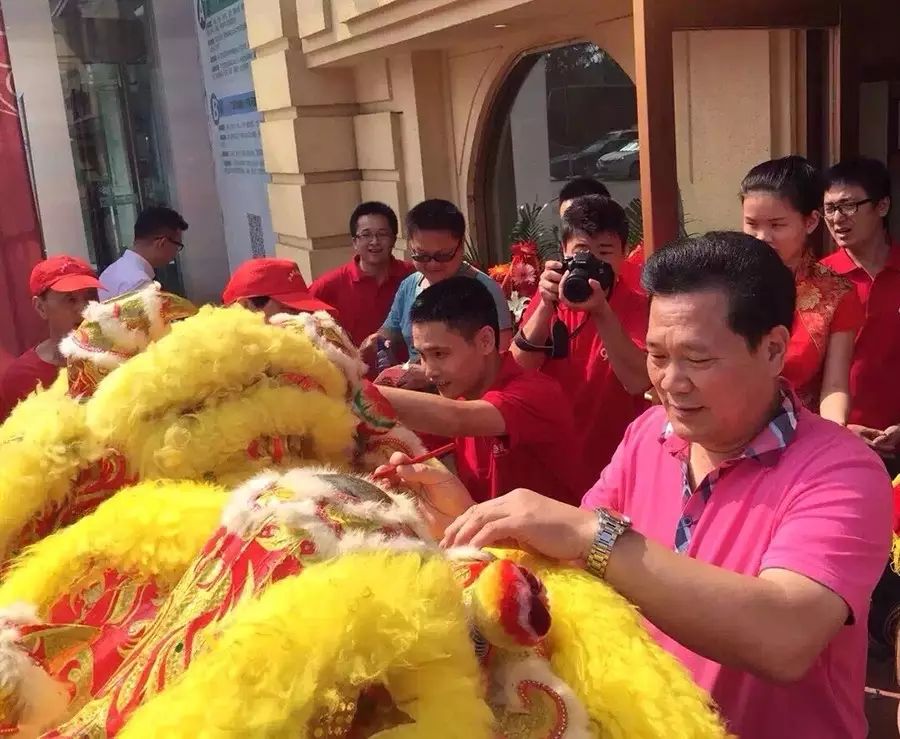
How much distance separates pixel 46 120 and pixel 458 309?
16.7 feet

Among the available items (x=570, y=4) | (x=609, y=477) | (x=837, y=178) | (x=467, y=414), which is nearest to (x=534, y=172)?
(x=570, y=4)

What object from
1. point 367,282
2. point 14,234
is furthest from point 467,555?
point 14,234

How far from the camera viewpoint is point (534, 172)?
4.80 m

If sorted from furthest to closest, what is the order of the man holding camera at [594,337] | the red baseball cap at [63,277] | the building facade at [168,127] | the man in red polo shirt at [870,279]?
the building facade at [168,127] → the red baseball cap at [63,277] → the man in red polo shirt at [870,279] → the man holding camera at [594,337]

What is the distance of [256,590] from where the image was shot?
68 cm

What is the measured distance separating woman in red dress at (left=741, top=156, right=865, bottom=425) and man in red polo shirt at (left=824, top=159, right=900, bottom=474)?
1.00 feet

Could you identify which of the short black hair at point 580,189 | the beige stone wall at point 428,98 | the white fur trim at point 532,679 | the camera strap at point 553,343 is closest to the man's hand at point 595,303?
the camera strap at point 553,343

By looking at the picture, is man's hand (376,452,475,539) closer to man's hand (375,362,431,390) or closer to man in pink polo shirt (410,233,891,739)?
man in pink polo shirt (410,233,891,739)

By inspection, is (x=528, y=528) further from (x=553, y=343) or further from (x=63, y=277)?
(x=63, y=277)

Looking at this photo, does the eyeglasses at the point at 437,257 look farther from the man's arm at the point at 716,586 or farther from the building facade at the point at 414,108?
the man's arm at the point at 716,586

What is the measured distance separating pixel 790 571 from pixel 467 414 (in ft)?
2.75

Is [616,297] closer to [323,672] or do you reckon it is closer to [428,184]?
[323,672]

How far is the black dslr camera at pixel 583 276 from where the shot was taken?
209cm

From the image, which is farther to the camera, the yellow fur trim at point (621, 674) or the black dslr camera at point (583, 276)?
the black dslr camera at point (583, 276)
